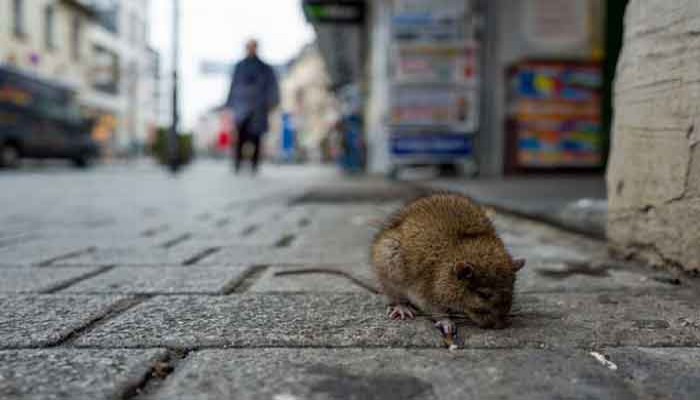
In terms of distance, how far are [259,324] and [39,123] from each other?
718 inches

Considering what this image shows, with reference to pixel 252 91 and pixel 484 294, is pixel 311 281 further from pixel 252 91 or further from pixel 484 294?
pixel 252 91

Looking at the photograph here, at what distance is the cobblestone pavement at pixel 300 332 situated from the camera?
1.24 metres

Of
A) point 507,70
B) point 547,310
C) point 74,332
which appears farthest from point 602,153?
point 74,332

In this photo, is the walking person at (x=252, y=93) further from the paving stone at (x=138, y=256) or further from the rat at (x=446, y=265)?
the rat at (x=446, y=265)

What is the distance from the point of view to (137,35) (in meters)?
47.4

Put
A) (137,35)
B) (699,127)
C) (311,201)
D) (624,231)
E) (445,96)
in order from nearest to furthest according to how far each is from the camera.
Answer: (699,127) < (624,231) < (311,201) < (445,96) < (137,35)

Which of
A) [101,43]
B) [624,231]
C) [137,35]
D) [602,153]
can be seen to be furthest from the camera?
[137,35]

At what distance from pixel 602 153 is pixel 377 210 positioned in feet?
15.3

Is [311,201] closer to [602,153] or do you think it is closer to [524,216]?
Answer: [524,216]

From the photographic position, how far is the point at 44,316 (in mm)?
1748

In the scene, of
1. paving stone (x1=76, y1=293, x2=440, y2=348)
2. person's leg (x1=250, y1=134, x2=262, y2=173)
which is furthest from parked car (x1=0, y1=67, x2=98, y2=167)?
paving stone (x1=76, y1=293, x2=440, y2=348)

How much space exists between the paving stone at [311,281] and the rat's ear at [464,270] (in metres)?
0.48

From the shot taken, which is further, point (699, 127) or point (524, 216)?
point (524, 216)

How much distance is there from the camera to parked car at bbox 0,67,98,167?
16203mm
